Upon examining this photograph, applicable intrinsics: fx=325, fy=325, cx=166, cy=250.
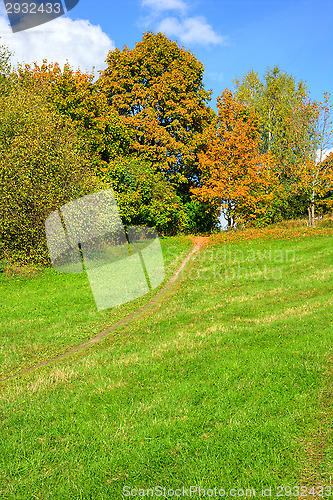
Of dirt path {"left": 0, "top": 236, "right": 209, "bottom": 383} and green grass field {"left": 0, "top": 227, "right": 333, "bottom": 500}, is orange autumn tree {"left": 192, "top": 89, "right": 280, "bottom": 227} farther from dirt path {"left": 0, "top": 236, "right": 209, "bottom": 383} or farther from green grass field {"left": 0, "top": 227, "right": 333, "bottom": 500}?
green grass field {"left": 0, "top": 227, "right": 333, "bottom": 500}

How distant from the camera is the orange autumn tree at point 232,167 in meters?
37.1

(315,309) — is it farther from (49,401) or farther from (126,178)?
(126,178)

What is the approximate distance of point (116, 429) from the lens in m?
6.68

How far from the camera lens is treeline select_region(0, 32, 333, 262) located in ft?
87.5

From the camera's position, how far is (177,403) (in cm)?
739

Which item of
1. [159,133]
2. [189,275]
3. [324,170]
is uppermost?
[159,133]

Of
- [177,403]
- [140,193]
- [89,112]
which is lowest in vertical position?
[177,403]

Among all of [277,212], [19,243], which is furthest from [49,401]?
[277,212]

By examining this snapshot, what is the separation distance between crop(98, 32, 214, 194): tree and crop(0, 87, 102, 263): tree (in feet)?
36.0

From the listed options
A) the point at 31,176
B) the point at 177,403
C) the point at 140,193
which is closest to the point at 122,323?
the point at 177,403

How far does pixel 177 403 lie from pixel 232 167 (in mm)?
34135

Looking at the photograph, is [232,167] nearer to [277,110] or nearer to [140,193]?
[140,193]

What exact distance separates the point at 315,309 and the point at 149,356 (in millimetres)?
7236

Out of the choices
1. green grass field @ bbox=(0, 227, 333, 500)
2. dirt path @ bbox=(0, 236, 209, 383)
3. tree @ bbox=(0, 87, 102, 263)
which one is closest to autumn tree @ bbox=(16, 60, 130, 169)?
tree @ bbox=(0, 87, 102, 263)
